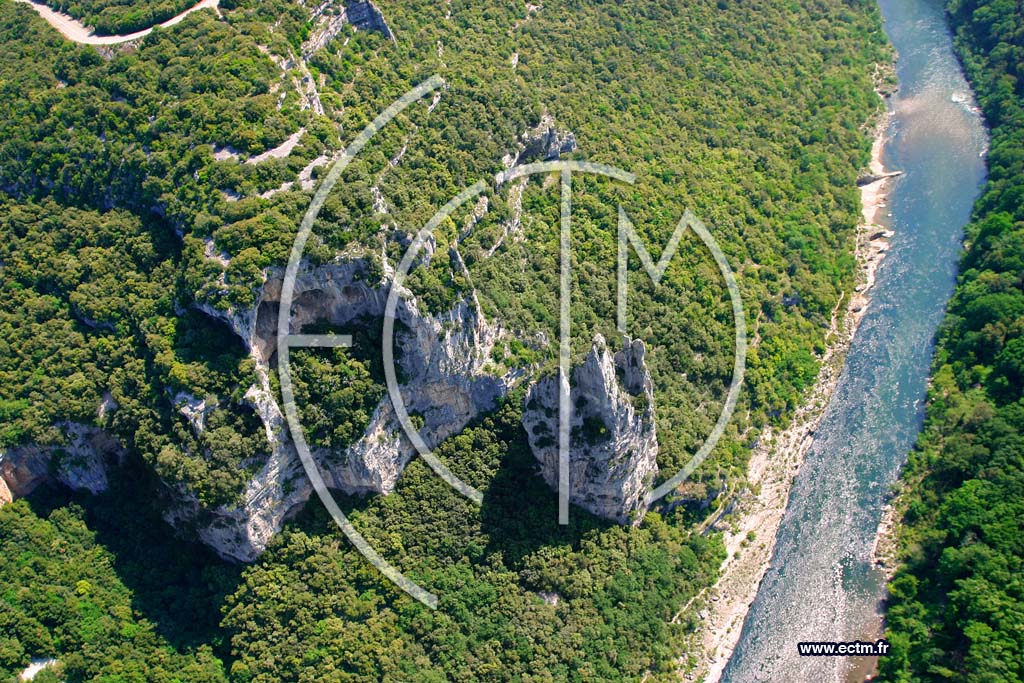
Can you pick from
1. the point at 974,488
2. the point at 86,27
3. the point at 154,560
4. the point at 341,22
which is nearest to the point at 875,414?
the point at 974,488

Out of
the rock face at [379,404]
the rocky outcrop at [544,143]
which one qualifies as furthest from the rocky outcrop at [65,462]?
the rocky outcrop at [544,143]

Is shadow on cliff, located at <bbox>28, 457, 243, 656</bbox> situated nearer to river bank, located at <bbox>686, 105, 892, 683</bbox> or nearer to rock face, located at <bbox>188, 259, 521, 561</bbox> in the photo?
rock face, located at <bbox>188, 259, 521, 561</bbox>

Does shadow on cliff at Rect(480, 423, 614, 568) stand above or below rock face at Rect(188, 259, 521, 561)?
below

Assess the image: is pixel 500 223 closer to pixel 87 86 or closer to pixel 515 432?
pixel 515 432

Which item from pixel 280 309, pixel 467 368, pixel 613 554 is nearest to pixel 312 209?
pixel 280 309

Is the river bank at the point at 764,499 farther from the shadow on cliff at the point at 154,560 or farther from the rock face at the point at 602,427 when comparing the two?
the shadow on cliff at the point at 154,560

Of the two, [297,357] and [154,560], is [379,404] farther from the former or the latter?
[154,560]

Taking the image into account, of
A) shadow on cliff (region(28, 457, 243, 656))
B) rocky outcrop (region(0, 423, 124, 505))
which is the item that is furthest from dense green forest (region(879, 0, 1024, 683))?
rocky outcrop (region(0, 423, 124, 505))
